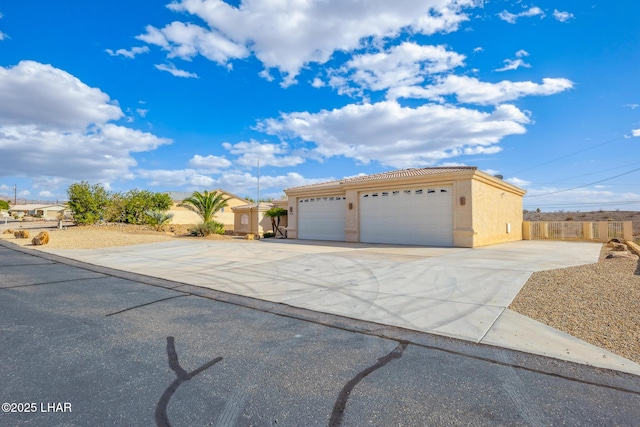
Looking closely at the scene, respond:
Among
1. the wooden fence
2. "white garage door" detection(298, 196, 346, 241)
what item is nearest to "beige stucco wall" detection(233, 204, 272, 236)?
"white garage door" detection(298, 196, 346, 241)

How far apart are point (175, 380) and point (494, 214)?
19.7 m

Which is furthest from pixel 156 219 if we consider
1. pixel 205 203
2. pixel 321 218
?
pixel 321 218

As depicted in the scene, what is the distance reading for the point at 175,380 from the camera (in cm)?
343

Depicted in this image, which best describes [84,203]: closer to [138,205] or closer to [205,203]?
[138,205]

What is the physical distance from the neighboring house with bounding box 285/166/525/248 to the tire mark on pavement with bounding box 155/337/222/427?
14.6 meters

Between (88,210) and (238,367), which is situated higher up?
(88,210)

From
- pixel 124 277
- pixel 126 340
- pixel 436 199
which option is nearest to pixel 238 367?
pixel 126 340

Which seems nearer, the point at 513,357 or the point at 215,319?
the point at 513,357

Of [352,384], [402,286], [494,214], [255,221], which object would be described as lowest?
[352,384]

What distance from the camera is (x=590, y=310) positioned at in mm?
5680

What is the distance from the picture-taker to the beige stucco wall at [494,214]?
16594 millimetres

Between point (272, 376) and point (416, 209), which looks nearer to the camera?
point (272, 376)

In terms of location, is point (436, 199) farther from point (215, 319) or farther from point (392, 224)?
point (215, 319)

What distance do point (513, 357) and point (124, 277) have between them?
30.2 ft
